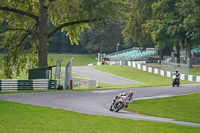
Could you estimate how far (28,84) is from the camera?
31.8 m

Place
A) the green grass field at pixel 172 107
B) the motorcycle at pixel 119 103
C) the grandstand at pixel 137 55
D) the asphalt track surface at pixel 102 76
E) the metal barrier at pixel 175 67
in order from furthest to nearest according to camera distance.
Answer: the grandstand at pixel 137 55, the metal barrier at pixel 175 67, the asphalt track surface at pixel 102 76, the green grass field at pixel 172 107, the motorcycle at pixel 119 103

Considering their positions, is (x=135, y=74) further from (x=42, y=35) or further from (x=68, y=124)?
(x=68, y=124)

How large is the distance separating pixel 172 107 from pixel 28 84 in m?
11.4

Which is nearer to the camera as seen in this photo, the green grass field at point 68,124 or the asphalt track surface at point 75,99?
the green grass field at point 68,124

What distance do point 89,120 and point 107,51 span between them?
9362cm

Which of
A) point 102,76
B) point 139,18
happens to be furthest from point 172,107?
point 139,18

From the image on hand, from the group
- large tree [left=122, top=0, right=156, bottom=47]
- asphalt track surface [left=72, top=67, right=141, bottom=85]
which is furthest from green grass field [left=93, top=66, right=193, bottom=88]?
large tree [left=122, top=0, right=156, bottom=47]

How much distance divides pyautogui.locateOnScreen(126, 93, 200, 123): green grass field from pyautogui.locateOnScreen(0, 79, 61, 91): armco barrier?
8420mm

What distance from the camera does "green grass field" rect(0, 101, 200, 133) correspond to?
43.7 ft

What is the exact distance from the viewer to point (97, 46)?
10581 centimetres

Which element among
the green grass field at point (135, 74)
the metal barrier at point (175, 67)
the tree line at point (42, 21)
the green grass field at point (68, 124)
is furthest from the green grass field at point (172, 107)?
the metal barrier at point (175, 67)

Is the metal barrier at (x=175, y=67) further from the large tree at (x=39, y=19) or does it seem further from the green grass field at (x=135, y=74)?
the large tree at (x=39, y=19)

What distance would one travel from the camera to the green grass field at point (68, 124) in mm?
13312

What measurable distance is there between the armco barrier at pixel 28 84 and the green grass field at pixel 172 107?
842cm
